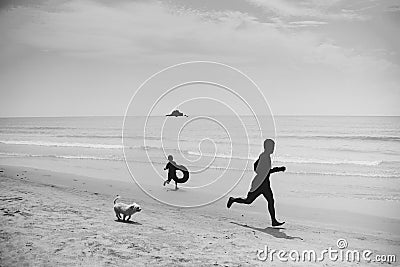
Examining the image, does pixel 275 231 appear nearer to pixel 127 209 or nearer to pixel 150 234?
pixel 150 234

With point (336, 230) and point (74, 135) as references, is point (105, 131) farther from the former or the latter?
point (336, 230)

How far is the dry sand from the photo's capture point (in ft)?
10.3

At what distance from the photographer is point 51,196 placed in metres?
5.03

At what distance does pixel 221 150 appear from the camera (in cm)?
984

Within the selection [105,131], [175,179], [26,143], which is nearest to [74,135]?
[105,131]

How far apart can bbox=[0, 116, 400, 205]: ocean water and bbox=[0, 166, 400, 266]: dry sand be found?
1.18 meters

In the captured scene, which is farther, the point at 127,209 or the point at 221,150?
the point at 221,150

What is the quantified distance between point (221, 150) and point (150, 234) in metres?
6.24

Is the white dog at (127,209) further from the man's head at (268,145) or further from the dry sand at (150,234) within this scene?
the man's head at (268,145)

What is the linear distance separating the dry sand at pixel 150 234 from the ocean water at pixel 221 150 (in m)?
1.18

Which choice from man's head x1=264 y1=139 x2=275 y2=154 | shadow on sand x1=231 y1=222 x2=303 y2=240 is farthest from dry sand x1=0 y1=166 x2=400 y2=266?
man's head x1=264 y1=139 x2=275 y2=154

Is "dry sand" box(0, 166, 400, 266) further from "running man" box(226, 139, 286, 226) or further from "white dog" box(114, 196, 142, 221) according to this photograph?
"running man" box(226, 139, 286, 226)

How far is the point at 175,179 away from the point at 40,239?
9.03 ft

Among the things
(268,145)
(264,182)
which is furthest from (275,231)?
(268,145)
